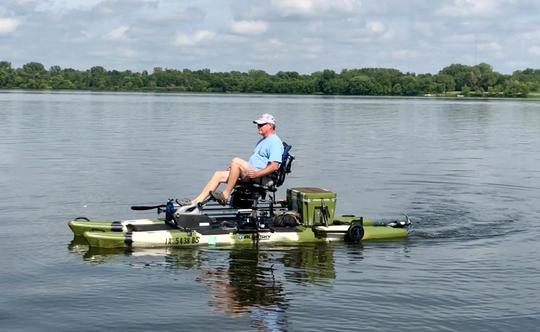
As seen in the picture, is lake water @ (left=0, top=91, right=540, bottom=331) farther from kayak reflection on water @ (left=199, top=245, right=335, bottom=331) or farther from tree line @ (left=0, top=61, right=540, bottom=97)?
tree line @ (left=0, top=61, right=540, bottom=97)

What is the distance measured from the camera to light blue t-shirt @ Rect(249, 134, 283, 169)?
46.3ft

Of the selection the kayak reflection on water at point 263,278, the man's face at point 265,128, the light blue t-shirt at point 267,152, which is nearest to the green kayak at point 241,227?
the kayak reflection on water at point 263,278

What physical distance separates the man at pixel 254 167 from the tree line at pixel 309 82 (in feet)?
562

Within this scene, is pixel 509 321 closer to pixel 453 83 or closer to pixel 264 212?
pixel 264 212

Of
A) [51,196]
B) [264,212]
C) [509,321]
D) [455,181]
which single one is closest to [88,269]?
[264,212]

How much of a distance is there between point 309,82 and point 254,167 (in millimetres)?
178958

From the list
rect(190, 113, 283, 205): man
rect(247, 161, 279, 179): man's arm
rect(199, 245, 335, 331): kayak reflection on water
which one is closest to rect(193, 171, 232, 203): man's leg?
rect(190, 113, 283, 205): man

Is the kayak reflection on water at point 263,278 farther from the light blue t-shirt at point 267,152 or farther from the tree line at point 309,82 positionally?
the tree line at point 309,82

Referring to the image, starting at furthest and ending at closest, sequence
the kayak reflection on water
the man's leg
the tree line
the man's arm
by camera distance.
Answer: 1. the tree line
2. the man's arm
3. the man's leg
4. the kayak reflection on water

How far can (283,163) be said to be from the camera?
46.8 feet

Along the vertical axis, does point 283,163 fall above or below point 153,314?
above

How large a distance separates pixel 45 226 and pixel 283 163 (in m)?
5.05

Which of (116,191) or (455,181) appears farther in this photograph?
(455,181)

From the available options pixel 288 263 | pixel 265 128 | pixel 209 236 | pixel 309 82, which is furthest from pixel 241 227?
pixel 309 82
